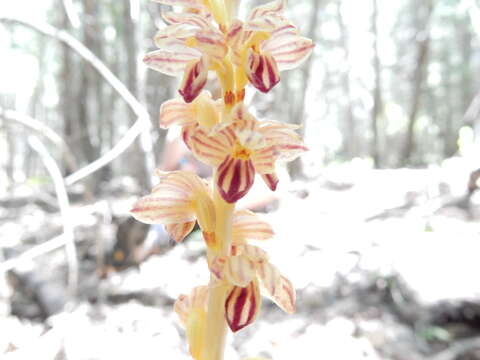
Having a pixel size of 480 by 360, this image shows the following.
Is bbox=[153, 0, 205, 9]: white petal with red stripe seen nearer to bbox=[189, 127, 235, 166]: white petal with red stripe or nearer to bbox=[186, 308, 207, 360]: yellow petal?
bbox=[189, 127, 235, 166]: white petal with red stripe

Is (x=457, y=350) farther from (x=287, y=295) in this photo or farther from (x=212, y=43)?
(x=212, y=43)

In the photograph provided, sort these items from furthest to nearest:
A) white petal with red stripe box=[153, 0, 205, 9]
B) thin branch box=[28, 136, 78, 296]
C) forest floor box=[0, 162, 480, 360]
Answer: forest floor box=[0, 162, 480, 360] → thin branch box=[28, 136, 78, 296] → white petal with red stripe box=[153, 0, 205, 9]

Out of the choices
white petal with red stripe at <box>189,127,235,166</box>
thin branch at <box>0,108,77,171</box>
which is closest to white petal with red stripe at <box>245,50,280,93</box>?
white petal with red stripe at <box>189,127,235,166</box>

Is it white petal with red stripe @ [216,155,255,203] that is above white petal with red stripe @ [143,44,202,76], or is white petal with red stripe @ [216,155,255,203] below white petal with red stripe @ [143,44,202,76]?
below

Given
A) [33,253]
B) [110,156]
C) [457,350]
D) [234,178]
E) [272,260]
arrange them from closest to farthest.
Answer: [234,178]
[33,253]
[110,156]
[457,350]
[272,260]

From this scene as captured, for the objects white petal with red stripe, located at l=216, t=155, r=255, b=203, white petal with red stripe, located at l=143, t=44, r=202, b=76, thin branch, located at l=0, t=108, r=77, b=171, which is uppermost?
white petal with red stripe, located at l=143, t=44, r=202, b=76

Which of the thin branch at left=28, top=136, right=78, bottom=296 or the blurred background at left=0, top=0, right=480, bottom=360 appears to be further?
the blurred background at left=0, top=0, right=480, bottom=360

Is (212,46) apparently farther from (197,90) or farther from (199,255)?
(199,255)

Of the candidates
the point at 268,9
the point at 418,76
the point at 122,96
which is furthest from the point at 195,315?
the point at 418,76

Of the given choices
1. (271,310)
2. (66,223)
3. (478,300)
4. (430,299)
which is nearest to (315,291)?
(271,310)
